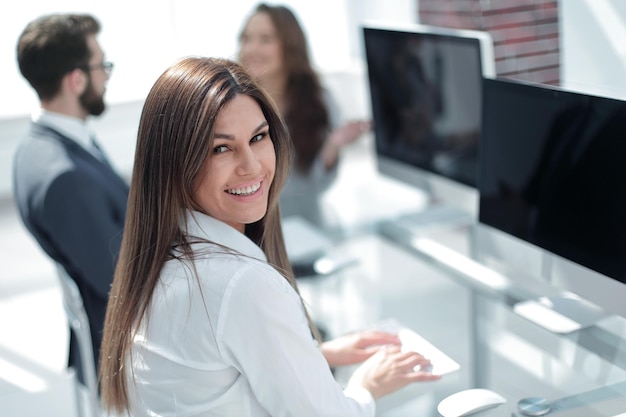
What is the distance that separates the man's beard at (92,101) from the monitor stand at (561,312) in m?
1.38

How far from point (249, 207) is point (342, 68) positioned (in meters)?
4.62

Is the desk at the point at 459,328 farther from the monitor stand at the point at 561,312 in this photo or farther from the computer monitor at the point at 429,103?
the computer monitor at the point at 429,103

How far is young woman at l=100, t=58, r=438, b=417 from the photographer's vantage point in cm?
147

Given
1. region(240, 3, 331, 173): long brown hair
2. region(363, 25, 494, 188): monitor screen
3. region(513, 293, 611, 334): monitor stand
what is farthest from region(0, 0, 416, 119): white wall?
region(513, 293, 611, 334): monitor stand

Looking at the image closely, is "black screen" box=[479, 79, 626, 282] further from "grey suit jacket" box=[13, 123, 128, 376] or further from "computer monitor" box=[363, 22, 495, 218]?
"grey suit jacket" box=[13, 123, 128, 376]

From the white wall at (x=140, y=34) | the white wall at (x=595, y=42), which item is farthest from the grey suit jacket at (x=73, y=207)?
the white wall at (x=140, y=34)

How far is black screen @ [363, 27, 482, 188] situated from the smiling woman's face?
3.73ft

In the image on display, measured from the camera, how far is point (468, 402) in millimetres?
1779

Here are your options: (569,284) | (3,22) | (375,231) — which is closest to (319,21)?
(3,22)

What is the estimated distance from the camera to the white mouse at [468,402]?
1.76 metres

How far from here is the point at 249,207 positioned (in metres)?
1.62

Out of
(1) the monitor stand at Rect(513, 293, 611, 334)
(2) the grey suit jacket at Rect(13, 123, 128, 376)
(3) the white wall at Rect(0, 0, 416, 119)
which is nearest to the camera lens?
(1) the monitor stand at Rect(513, 293, 611, 334)

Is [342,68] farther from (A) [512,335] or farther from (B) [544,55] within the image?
(A) [512,335]

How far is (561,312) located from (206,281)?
1.10 meters
